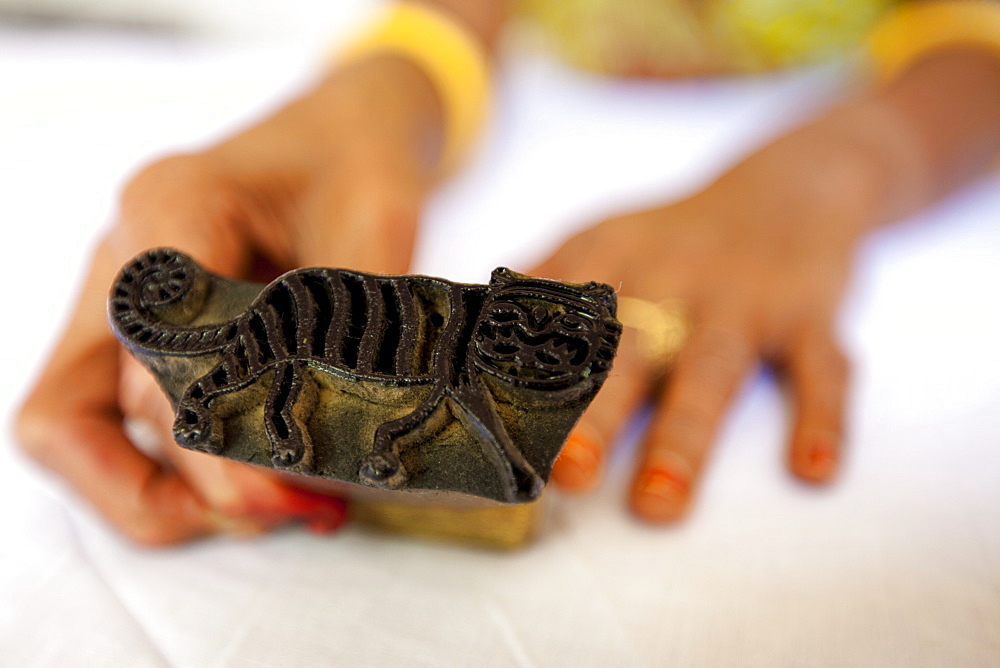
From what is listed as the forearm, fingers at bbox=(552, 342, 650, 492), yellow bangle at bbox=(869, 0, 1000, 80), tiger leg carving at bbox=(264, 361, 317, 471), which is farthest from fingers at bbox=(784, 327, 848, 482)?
yellow bangle at bbox=(869, 0, 1000, 80)

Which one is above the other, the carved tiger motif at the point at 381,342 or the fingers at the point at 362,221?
the fingers at the point at 362,221

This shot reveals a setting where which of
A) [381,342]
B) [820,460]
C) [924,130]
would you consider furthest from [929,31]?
[381,342]

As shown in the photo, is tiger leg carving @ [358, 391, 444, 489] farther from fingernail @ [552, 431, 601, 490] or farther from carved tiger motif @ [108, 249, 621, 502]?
fingernail @ [552, 431, 601, 490]

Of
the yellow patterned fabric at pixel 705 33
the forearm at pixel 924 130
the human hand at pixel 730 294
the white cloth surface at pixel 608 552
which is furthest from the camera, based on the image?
the yellow patterned fabric at pixel 705 33

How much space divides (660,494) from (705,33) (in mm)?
702

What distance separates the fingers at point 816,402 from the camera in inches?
18.7

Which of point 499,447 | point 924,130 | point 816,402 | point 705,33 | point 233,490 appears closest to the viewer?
point 499,447

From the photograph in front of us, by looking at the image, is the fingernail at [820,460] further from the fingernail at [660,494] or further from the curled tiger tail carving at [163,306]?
the curled tiger tail carving at [163,306]

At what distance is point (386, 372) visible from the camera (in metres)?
0.28

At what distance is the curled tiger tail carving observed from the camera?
30 cm

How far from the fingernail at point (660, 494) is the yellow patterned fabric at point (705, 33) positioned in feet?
2.19

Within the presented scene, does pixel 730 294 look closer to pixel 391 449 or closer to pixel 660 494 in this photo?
pixel 660 494

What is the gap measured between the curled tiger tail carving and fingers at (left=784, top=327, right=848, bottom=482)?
0.35m

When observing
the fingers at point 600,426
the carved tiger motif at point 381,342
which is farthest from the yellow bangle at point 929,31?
the carved tiger motif at point 381,342
